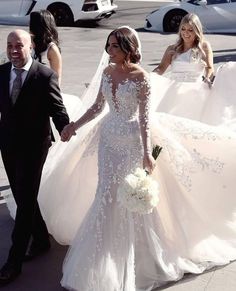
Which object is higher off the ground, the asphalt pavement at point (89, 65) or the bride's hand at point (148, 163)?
the bride's hand at point (148, 163)

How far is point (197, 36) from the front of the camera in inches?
277

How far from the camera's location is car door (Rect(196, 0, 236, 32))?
816 inches

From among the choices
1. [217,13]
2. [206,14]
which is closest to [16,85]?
[206,14]

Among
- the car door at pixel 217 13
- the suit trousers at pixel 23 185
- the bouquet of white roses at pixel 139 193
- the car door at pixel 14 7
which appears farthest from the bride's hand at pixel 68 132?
the car door at pixel 14 7

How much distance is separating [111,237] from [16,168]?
900 mm

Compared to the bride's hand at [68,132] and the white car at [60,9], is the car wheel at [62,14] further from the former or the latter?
the bride's hand at [68,132]

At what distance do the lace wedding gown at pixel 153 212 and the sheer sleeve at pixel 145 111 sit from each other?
2cm

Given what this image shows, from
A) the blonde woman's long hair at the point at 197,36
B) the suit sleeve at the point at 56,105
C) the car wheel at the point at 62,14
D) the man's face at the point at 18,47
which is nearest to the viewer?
the man's face at the point at 18,47

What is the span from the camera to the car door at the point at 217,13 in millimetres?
20719

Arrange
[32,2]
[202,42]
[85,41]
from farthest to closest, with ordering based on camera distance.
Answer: [32,2]
[85,41]
[202,42]

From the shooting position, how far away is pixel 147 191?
4.36m

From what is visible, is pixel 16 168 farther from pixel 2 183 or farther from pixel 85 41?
pixel 85 41

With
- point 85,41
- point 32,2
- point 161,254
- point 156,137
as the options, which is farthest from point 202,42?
point 32,2

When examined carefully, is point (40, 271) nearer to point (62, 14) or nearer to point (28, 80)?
point (28, 80)
